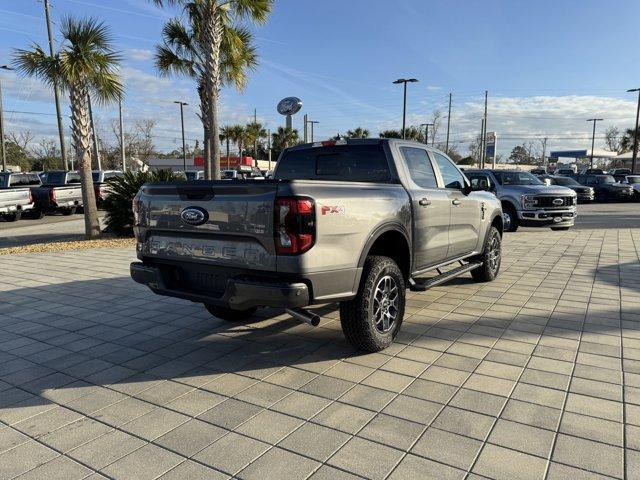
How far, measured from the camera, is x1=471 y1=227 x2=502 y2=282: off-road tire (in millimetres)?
6871

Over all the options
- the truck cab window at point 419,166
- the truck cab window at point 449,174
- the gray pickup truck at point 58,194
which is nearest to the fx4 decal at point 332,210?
the truck cab window at point 419,166

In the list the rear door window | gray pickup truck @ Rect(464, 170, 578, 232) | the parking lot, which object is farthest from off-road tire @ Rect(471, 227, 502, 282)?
gray pickup truck @ Rect(464, 170, 578, 232)

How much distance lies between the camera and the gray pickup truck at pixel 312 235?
3.39 m

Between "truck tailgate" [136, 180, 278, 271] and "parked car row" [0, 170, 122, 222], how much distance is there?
15.7 m

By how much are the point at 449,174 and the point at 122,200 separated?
30.7ft

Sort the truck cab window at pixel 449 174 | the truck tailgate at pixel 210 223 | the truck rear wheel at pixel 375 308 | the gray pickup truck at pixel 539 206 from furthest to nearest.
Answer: the gray pickup truck at pixel 539 206 < the truck cab window at pixel 449 174 < the truck rear wheel at pixel 375 308 < the truck tailgate at pixel 210 223

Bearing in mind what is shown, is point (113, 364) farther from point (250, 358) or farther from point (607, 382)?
point (607, 382)

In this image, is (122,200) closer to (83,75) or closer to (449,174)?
(83,75)

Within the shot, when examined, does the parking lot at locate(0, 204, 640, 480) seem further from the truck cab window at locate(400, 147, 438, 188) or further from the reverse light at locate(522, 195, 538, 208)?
the reverse light at locate(522, 195, 538, 208)

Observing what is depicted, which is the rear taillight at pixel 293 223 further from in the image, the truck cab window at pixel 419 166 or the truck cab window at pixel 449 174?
the truck cab window at pixel 449 174

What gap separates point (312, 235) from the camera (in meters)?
3.38

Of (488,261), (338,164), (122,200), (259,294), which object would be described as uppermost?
(338,164)

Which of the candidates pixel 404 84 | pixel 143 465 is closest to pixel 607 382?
pixel 143 465

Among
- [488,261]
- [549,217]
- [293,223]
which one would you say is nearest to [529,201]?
[549,217]
